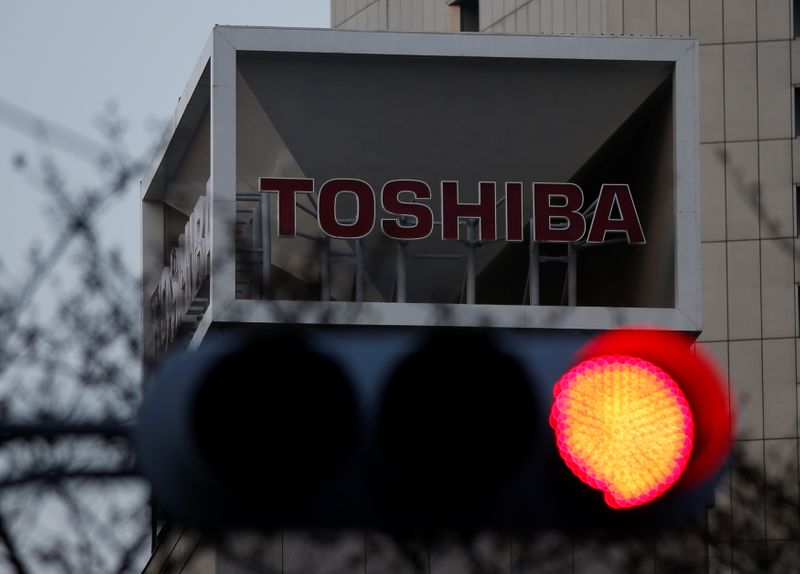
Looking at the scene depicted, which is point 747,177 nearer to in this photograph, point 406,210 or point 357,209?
point 406,210

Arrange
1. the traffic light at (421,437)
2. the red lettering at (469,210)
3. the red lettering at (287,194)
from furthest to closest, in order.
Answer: the red lettering at (469,210), the red lettering at (287,194), the traffic light at (421,437)

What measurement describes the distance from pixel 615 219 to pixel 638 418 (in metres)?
37.7

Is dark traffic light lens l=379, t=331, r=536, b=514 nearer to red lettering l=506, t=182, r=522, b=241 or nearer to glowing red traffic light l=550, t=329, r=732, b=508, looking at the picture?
glowing red traffic light l=550, t=329, r=732, b=508

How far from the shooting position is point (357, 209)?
135ft

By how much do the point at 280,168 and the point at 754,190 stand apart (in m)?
27.7

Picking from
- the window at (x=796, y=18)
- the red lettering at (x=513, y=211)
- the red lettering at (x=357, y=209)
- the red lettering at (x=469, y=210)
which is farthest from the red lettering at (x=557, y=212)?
the window at (x=796, y=18)

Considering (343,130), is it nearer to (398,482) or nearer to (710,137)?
(710,137)

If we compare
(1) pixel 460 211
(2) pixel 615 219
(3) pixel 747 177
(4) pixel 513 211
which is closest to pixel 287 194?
(1) pixel 460 211

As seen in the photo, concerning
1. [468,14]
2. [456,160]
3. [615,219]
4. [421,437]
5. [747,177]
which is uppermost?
[468,14]

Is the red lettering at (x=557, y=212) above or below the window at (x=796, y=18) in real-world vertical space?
below

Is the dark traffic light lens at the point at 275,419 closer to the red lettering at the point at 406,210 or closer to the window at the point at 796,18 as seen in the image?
the red lettering at the point at 406,210

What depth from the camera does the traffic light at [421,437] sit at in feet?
12.9

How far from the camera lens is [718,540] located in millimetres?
14938

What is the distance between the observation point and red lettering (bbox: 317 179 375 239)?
1608 inches
